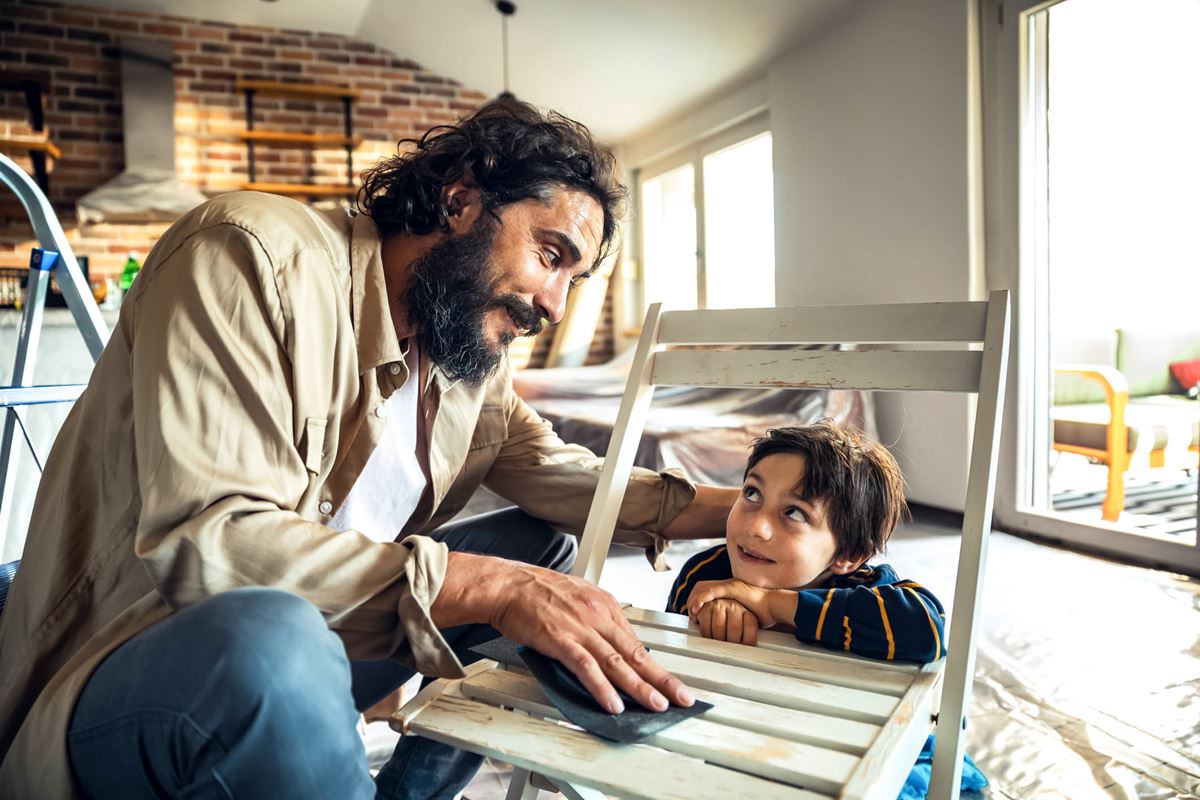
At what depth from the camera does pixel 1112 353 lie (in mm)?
3148

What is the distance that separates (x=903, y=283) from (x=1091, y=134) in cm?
85

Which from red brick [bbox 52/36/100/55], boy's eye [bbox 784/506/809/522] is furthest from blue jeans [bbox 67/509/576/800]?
red brick [bbox 52/36/100/55]

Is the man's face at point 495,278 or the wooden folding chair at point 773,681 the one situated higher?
the man's face at point 495,278

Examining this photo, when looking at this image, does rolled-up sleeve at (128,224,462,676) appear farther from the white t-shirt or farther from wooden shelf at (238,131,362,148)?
wooden shelf at (238,131,362,148)

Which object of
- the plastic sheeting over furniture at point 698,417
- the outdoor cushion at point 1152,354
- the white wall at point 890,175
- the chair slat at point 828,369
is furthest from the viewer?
the white wall at point 890,175

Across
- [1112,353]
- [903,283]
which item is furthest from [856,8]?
[1112,353]

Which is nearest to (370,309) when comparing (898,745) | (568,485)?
(568,485)

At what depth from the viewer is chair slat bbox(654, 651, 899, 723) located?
0.87 meters

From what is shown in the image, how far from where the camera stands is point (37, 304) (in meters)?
1.70

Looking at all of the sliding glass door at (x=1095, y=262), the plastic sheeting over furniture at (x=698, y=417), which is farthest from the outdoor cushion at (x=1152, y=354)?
the plastic sheeting over furniture at (x=698, y=417)

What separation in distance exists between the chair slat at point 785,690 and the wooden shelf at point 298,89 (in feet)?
19.2

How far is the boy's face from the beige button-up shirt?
524 millimetres

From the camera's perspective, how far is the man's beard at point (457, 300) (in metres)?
1.21

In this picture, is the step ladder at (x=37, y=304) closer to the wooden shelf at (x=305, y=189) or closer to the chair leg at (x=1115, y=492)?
the chair leg at (x=1115, y=492)
